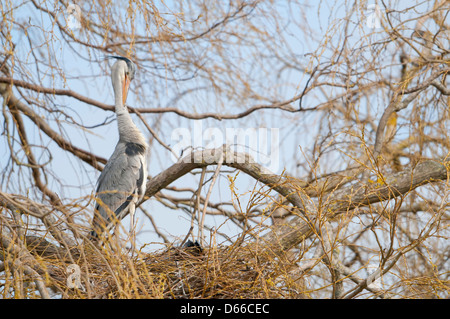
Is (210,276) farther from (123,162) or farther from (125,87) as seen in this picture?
(125,87)

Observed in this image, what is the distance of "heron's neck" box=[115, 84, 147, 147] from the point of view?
3053 mm

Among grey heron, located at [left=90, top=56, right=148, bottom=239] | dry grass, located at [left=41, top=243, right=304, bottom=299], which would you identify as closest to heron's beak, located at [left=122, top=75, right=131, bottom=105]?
grey heron, located at [left=90, top=56, right=148, bottom=239]

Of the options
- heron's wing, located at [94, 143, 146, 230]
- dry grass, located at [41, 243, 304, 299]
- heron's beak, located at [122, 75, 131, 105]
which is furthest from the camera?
heron's beak, located at [122, 75, 131, 105]

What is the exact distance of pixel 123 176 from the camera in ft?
9.95

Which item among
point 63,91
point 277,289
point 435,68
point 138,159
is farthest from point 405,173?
point 63,91

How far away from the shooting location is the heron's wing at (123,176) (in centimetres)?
303

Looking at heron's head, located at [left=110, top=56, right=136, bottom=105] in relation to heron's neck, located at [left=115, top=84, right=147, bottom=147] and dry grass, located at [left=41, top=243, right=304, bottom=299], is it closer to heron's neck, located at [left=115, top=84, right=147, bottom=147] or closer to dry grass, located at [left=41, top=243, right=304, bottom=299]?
heron's neck, located at [left=115, top=84, right=147, bottom=147]

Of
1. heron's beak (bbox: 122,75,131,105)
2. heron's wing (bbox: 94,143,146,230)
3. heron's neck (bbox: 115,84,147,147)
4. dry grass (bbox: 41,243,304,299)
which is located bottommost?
dry grass (bbox: 41,243,304,299)

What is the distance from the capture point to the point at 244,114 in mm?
3164

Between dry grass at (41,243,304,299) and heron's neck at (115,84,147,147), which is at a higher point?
heron's neck at (115,84,147,147)

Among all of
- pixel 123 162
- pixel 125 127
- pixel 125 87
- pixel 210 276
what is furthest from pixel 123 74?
pixel 210 276

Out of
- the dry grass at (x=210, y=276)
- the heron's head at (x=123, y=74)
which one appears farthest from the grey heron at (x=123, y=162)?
the dry grass at (x=210, y=276)

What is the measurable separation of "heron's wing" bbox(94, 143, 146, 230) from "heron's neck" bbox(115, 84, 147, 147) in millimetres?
40

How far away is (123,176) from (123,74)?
0.59 meters
